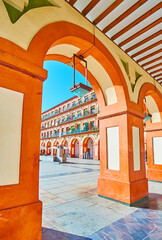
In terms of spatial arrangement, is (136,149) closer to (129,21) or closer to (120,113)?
(120,113)

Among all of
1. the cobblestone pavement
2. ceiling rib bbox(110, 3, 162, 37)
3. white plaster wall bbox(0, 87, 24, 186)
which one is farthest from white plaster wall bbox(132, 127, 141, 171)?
white plaster wall bbox(0, 87, 24, 186)

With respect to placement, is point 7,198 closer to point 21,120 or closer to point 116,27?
point 21,120

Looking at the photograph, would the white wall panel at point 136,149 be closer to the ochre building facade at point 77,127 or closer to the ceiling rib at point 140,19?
the ceiling rib at point 140,19

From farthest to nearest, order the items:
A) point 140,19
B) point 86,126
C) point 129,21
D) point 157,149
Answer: point 86,126
point 157,149
point 129,21
point 140,19

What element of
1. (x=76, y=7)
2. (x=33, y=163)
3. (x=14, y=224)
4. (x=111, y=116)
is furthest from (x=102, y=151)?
(x=76, y=7)

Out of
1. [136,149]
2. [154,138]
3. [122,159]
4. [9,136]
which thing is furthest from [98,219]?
[154,138]

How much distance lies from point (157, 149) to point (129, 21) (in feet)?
18.1

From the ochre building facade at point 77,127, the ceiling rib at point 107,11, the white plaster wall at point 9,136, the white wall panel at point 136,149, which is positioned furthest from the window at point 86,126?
the white plaster wall at point 9,136

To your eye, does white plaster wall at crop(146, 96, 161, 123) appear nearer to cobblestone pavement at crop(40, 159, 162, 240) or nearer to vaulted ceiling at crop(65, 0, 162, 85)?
vaulted ceiling at crop(65, 0, 162, 85)

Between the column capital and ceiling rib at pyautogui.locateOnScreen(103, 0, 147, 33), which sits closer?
ceiling rib at pyautogui.locateOnScreen(103, 0, 147, 33)

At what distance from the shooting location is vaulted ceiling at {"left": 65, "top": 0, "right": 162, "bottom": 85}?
3066mm

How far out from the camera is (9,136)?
2068mm

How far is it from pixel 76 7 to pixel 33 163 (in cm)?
316

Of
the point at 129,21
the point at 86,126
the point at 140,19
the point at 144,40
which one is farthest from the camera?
the point at 86,126
